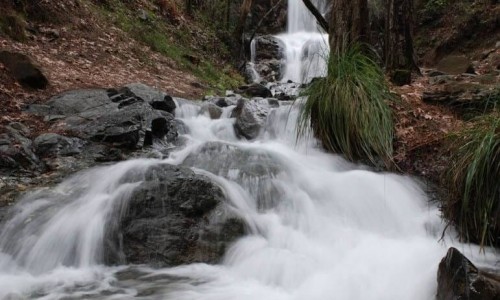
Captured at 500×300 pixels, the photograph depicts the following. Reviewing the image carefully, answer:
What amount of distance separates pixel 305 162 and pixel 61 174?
325cm

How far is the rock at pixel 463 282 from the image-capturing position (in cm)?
284

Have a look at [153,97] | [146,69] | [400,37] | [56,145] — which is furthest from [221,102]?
[56,145]

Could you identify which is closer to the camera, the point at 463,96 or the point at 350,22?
the point at 463,96

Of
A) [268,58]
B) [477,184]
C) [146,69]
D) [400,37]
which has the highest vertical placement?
[268,58]

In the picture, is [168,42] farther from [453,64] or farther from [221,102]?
[453,64]

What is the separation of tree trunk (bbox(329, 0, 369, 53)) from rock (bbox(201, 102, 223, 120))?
280 cm

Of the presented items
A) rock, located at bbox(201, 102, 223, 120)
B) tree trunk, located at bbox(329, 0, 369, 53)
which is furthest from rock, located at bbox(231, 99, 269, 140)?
tree trunk, located at bbox(329, 0, 369, 53)

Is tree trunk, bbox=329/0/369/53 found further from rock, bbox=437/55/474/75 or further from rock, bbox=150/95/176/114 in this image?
rock, bbox=437/55/474/75

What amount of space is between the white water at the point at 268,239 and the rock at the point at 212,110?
243 cm

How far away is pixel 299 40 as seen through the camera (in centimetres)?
2111

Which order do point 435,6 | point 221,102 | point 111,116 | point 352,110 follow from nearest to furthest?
1. point 352,110
2. point 111,116
3. point 221,102
4. point 435,6

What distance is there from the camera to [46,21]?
10.1 metres

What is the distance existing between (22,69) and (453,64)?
11073mm

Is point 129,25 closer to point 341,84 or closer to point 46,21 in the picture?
point 46,21
